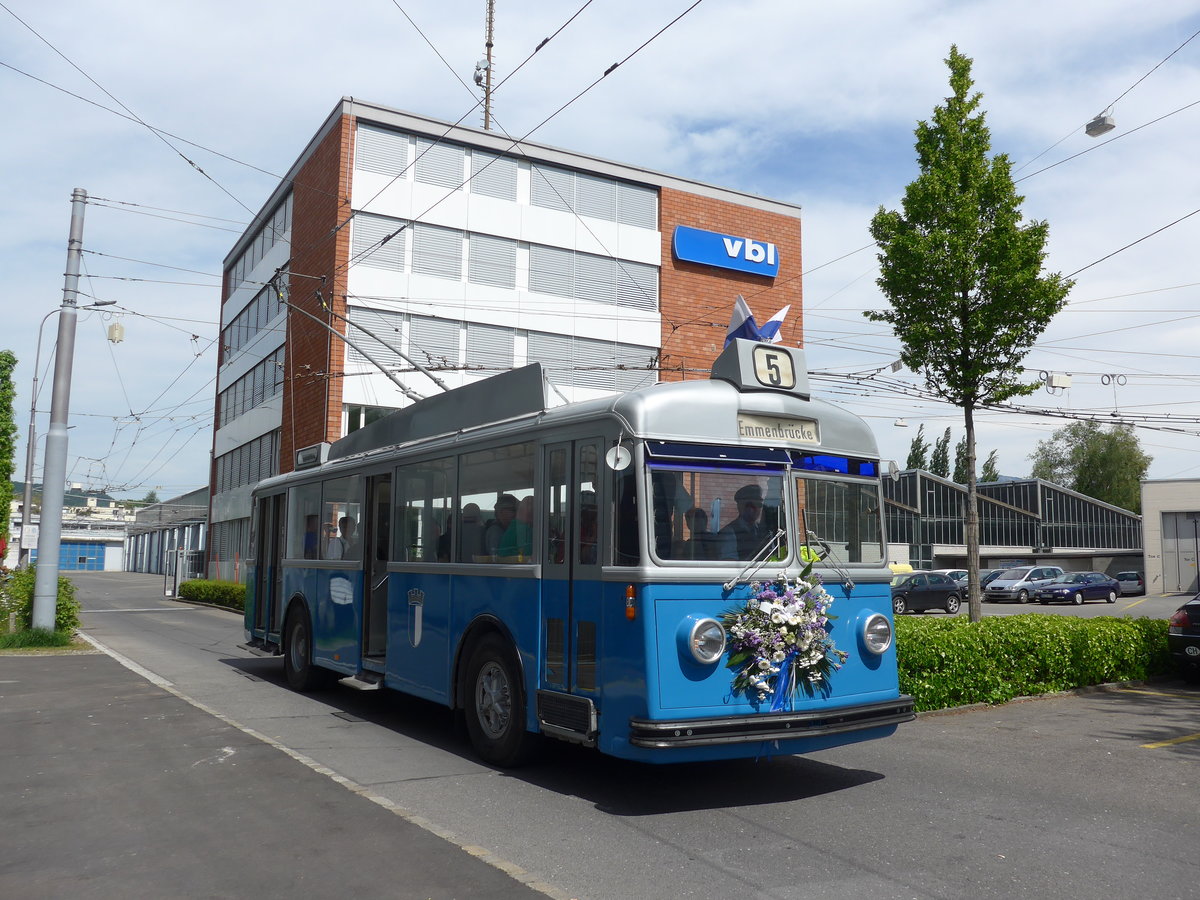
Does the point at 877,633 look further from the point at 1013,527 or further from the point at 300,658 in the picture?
the point at 1013,527

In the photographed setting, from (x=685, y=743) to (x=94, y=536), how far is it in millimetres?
126507

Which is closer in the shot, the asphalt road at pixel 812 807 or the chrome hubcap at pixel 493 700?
the asphalt road at pixel 812 807

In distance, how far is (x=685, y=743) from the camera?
638 centimetres

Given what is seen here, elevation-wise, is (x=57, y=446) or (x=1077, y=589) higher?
(x=57, y=446)

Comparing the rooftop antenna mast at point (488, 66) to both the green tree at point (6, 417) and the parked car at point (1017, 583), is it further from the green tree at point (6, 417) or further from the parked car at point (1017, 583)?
the parked car at point (1017, 583)

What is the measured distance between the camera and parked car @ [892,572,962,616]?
1475 inches

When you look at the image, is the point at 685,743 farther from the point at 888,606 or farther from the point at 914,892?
the point at 888,606

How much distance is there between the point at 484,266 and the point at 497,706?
23.8 metres

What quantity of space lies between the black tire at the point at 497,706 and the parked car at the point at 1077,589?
39.5m

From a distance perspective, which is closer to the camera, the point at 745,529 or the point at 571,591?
the point at 745,529

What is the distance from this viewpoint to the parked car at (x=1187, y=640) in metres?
13.3

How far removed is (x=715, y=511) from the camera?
23.1 feet

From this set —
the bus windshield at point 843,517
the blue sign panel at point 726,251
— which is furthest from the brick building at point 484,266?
the bus windshield at point 843,517

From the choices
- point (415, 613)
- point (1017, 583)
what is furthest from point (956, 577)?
point (415, 613)
